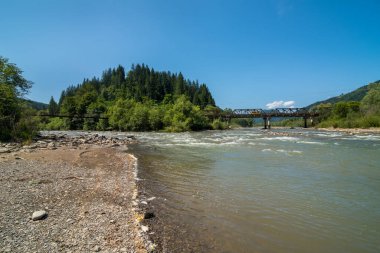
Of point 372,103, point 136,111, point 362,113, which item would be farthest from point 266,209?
point 372,103

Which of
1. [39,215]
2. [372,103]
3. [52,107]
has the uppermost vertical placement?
[52,107]

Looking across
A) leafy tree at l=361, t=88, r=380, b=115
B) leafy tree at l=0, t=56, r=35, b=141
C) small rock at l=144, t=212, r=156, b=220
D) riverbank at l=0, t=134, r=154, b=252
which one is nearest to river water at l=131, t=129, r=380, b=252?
small rock at l=144, t=212, r=156, b=220

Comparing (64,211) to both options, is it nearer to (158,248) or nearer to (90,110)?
(158,248)

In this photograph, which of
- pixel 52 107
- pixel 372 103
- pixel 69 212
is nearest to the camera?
pixel 69 212

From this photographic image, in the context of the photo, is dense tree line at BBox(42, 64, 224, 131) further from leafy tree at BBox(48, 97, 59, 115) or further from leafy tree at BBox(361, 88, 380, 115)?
leafy tree at BBox(361, 88, 380, 115)

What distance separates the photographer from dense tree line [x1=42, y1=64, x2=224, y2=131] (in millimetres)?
90000

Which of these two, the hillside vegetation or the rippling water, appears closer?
the rippling water

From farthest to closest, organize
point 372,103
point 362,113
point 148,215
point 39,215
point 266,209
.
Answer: point 362,113, point 372,103, point 266,209, point 148,215, point 39,215

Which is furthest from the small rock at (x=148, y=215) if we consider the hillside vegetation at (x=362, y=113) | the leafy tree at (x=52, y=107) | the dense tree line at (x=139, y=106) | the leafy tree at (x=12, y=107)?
the leafy tree at (x=52, y=107)

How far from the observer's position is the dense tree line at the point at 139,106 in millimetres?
90000

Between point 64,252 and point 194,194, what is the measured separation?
6.54m

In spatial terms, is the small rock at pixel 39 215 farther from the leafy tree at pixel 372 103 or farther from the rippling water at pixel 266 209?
the leafy tree at pixel 372 103

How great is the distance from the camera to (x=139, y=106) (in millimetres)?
99250

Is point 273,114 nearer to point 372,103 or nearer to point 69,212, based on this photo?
point 372,103
